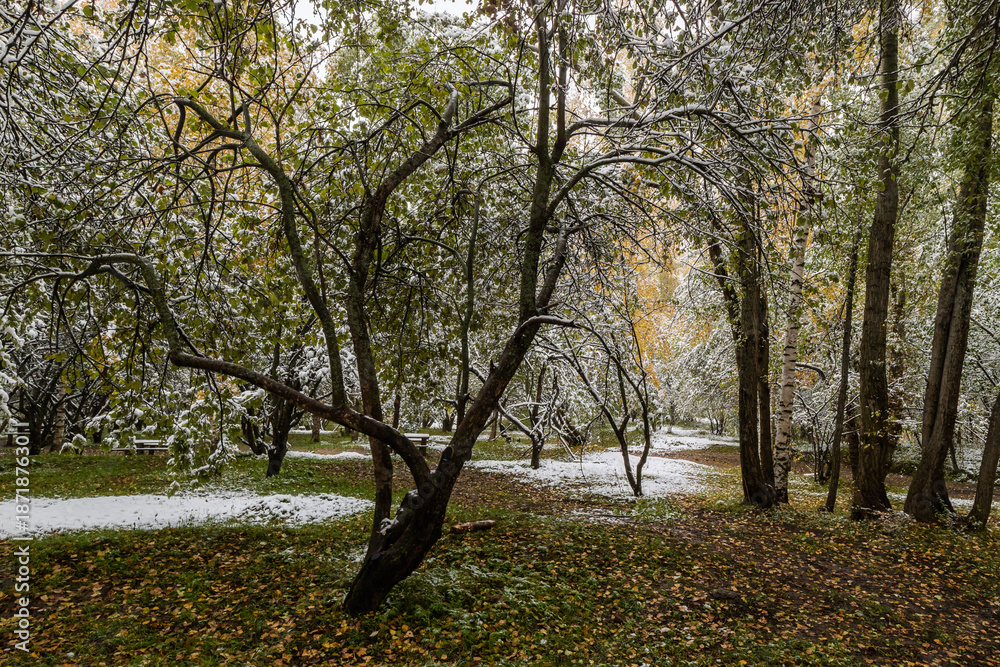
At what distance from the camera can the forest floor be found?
422cm

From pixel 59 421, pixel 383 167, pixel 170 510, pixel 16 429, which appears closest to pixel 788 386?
pixel 383 167

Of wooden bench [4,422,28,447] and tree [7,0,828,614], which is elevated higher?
tree [7,0,828,614]

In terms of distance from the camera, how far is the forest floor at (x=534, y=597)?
166 inches

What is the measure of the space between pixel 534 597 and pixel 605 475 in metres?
9.52

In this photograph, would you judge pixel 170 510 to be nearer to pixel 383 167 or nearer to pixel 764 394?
pixel 383 167

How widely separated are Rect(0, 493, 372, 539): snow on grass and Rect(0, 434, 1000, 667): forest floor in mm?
514

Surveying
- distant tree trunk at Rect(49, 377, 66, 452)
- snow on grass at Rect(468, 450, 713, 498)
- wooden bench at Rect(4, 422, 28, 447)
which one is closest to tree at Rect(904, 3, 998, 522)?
snow on grass at Rect(468, 450, 713, 498)

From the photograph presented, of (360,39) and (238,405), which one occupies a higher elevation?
(360,39)

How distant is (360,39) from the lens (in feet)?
14.2

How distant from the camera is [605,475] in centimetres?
1418

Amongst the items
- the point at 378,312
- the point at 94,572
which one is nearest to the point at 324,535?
the point at 94,572

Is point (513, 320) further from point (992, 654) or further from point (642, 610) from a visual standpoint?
point (992, 654)

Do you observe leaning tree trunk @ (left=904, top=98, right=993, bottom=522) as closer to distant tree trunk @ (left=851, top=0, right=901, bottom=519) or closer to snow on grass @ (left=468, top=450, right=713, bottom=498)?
distant tree trunk @ (left=851, top=0, right=901, bottom=519)

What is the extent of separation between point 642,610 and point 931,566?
434 centimetres
